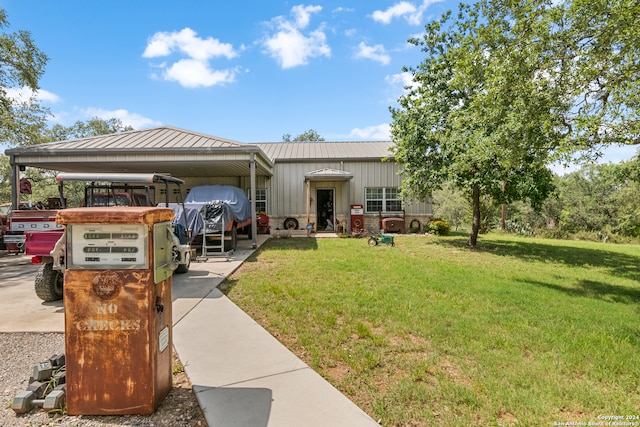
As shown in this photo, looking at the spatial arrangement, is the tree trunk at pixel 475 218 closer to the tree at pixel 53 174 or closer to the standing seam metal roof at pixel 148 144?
the standing seam metal roof at pixel 148 144

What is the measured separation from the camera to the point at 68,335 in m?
2.15

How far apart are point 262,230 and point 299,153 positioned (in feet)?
16.7

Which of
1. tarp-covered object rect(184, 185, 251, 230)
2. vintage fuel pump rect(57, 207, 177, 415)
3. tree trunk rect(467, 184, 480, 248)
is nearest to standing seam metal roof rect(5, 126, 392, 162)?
tarp-covered object rect(184, 185, 251, 230)

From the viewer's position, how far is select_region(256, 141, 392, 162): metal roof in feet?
54.2

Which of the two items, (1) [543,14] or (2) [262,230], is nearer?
(1) [543,14]

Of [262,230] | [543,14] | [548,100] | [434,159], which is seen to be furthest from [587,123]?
[262,230]

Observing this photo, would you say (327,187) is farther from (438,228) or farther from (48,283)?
(48,283)

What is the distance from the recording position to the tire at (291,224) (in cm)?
1628

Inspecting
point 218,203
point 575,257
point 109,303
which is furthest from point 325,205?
point 109,303

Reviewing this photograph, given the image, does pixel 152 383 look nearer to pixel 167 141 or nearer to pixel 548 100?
pixel 548 100

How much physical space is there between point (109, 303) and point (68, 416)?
0.93 meters

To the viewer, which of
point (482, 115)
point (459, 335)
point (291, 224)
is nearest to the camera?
point (459, 335)

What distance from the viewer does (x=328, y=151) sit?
59.5 ft

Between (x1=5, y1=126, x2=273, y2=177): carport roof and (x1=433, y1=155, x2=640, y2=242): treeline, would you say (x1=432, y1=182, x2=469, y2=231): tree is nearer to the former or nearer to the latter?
(x1=433, y1=155, x2=640, y2=242): treeline
